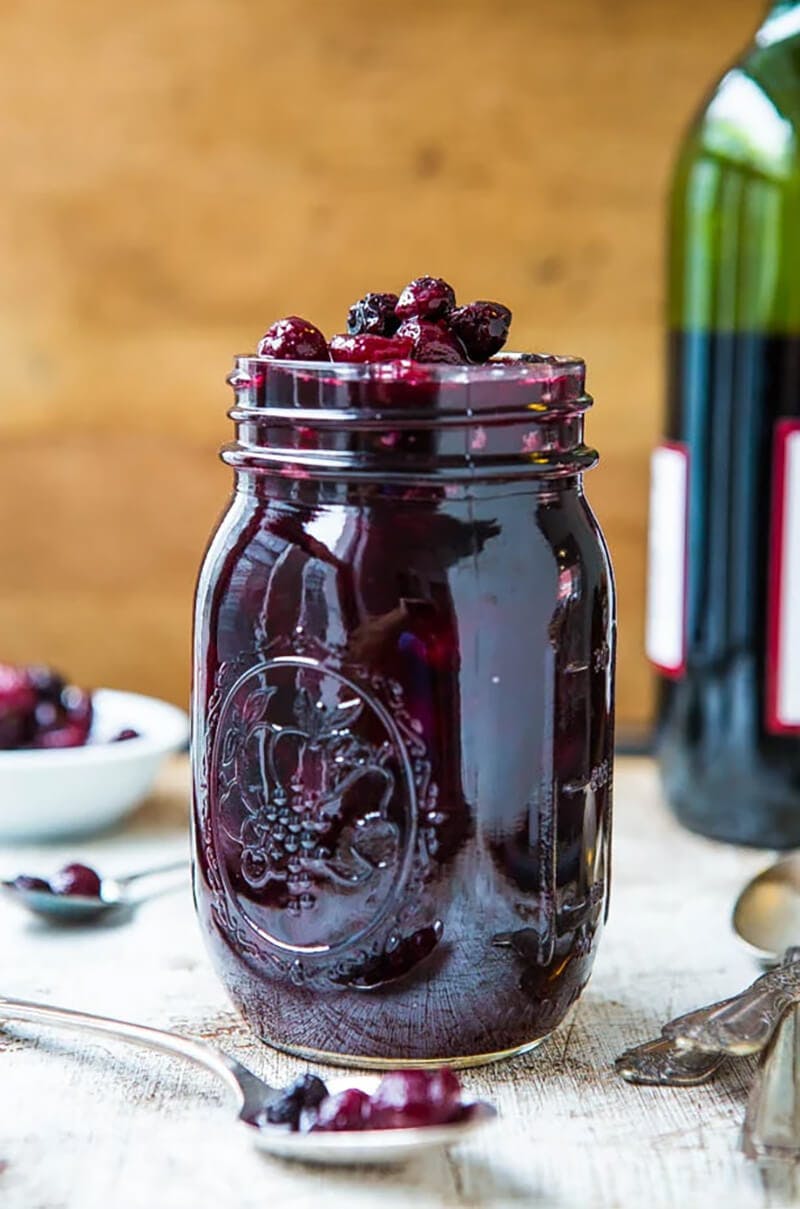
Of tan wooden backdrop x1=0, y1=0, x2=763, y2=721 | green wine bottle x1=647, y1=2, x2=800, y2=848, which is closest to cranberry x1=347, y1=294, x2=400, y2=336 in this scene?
green wine bottle x1=647, y1=2, x2=800, y2=848

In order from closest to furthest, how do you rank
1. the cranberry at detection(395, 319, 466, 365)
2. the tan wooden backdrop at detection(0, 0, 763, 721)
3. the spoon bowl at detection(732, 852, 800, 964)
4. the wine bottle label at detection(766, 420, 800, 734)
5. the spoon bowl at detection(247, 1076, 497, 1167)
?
the spoon bowl at detection(247, 1076, 497, 1167) → the cranberry at detection(395, 319, 466, 365) → the spoon bowl at detection(732, 852, 800, 964) → the wine bottle label at detection(766, 420, 800, 734) → the tan wooden backdrop at detection(0, 0, 763, 721)

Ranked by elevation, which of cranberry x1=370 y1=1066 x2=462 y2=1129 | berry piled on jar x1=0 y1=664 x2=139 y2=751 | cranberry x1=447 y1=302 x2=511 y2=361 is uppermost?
cranberry x1=447 y1=302 x2=511 y2=361

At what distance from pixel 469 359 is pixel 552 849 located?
235mm

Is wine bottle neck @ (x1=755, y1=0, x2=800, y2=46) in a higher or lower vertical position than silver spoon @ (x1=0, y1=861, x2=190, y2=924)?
higher

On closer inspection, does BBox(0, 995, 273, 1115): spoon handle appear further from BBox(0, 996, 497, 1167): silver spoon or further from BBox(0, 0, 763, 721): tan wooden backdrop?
BBox(0, 0, 763, 721): tan wooden backdrop

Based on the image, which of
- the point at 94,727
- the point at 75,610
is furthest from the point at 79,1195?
the point at 75,610

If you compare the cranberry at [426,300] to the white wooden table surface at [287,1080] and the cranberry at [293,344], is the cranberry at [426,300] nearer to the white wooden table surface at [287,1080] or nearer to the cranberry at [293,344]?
the cranberry at [293,344]

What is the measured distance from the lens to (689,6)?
1603 mm

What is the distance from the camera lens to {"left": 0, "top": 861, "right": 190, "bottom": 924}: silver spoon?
3.15 ft

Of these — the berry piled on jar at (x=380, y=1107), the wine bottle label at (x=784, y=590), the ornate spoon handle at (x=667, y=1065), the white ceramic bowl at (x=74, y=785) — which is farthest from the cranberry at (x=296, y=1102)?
the wine bottle label at (x=784, y=590)

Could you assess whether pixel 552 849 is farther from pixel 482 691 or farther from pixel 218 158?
pixel 218 158

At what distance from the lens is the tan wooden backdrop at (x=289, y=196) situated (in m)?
1.63

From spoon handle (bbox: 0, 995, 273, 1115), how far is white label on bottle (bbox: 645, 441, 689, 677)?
0.57 m

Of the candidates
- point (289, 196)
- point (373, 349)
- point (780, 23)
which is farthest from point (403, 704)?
point (289, 196)
